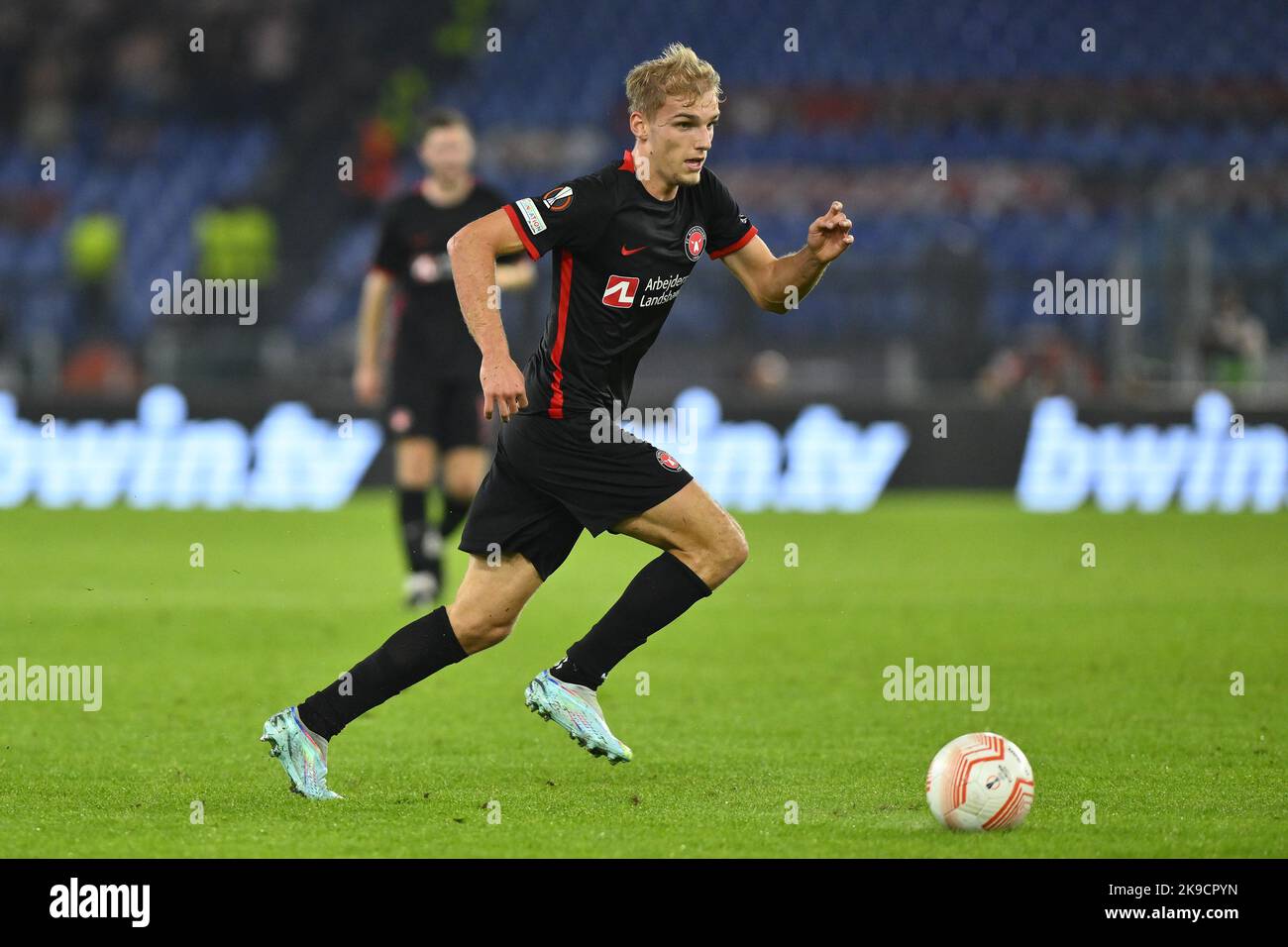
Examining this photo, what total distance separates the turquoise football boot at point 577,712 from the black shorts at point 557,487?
36 centimetres

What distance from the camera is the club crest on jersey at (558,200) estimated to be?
5.66 meters

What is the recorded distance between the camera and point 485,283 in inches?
219

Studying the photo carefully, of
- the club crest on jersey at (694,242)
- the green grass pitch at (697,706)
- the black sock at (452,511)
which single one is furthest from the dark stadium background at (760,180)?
the club crest on jersey at (694,242)

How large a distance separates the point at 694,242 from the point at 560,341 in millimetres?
532

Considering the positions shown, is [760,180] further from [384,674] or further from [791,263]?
[384,674]

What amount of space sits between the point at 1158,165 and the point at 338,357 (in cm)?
1094

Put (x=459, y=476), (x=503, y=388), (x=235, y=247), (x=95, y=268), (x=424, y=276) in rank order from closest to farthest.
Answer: (x=503, y=388), (x=459, y=476), (x=424, y=276), (x=235, y=247), (x=95, y=268)

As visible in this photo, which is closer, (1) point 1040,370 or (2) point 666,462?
(2) point 666,462

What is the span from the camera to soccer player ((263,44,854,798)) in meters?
5.68

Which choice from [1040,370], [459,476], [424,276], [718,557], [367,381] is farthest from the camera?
[1040,370]

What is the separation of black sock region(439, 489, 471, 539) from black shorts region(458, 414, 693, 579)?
412 centimetres
